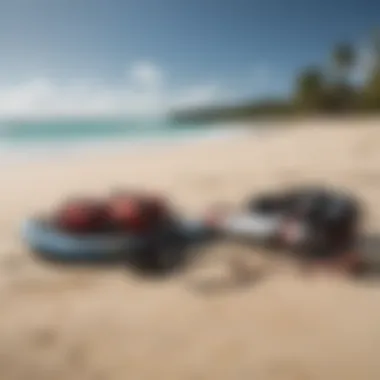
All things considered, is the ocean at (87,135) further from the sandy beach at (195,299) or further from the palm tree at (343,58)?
the palm tree at (343,58)

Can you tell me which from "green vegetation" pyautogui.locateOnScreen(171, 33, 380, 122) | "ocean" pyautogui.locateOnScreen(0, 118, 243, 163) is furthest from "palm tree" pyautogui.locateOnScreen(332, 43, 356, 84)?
"ocean" pyautogui.locateOnScreen(0, 118, 243, 163)

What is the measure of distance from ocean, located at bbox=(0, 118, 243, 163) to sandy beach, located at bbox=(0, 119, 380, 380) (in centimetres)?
2

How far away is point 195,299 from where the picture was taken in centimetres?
88

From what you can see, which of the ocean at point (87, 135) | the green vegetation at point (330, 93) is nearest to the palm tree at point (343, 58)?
the green vegetation at point (330, 93)

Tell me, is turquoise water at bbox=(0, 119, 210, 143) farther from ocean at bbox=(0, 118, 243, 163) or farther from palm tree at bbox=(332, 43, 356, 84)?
palm tree at bbox=(332, 43, 356, 84)

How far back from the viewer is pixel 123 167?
940 millimetres

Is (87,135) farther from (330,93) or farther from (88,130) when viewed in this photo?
(330,93)

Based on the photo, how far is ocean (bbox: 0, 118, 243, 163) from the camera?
895 mm

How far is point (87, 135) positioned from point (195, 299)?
32 cm

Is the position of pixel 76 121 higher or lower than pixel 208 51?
lower

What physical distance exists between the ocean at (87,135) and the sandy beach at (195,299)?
21 millimetres

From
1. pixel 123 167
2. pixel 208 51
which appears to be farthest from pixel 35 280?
pixel 208 51

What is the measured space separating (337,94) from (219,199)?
0.26 meters

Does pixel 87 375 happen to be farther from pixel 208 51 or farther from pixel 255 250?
pixel 208 51
